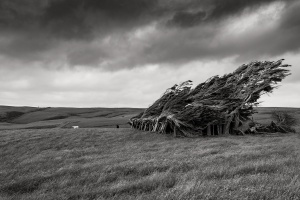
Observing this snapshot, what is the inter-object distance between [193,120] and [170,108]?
2.75m

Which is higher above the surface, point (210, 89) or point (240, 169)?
point (210, 89)

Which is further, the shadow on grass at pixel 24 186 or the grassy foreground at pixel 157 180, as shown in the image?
the shadow on grass at pixel 24 186

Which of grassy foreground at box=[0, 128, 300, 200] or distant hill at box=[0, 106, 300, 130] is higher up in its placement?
distant hill at box=[0, 106, 300, 130]

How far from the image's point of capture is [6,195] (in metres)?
6.63

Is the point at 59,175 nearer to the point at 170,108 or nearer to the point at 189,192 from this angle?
the point at 189,192

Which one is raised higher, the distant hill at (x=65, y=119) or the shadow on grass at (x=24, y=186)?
the distant hill at (x=65, y=119)

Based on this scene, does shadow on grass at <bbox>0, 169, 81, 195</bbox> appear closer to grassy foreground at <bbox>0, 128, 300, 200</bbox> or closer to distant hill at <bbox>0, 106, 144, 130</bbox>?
grassy foreground at <bbox>0, 128, 300, 200</bbox>

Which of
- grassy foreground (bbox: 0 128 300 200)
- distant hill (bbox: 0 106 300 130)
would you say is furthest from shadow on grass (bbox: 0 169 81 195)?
distant hill (bbox: 0 106 300 130)

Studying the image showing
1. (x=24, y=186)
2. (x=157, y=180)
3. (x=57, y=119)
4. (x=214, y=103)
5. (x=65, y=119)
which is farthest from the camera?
(x=57, y=119)

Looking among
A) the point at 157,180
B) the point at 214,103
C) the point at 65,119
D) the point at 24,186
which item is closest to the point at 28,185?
the point at 24,186

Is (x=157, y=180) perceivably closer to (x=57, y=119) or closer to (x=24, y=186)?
(x=24, y=186)

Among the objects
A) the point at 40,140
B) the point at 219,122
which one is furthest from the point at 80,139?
the point at 219,122

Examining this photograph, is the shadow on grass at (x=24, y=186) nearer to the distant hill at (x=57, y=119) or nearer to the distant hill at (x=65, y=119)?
the distant hill at (x=65, y=119)

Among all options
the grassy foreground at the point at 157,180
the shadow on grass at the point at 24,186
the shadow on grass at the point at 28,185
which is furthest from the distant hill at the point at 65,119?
the shadow on grass at the point at 24,186
